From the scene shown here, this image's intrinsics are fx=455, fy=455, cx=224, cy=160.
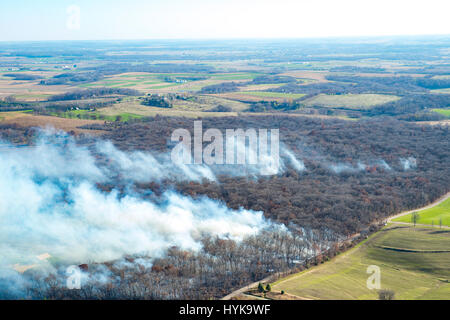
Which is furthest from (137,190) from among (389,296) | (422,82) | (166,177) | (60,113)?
(422,82)

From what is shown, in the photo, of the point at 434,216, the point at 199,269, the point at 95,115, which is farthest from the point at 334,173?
the point at 95,115

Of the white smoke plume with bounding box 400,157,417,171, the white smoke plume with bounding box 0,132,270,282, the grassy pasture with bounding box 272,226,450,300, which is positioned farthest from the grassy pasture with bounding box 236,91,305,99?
the grassy pasture with bounding box 272,226,450,300

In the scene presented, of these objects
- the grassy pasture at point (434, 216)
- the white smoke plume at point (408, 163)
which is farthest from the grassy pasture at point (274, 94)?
the grassy pasture at point (434, 216)

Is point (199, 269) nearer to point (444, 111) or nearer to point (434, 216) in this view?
point (434, 216)

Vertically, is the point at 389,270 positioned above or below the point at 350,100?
below

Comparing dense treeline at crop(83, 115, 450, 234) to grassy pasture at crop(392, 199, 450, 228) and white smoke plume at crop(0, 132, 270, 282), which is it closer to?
grassy pasture at crop(392, 199, 450, 228)

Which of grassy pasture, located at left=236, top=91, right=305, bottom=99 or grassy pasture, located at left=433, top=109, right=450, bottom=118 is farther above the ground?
grassy pasture, located at left=236, top=91, right=305, bottom=99
